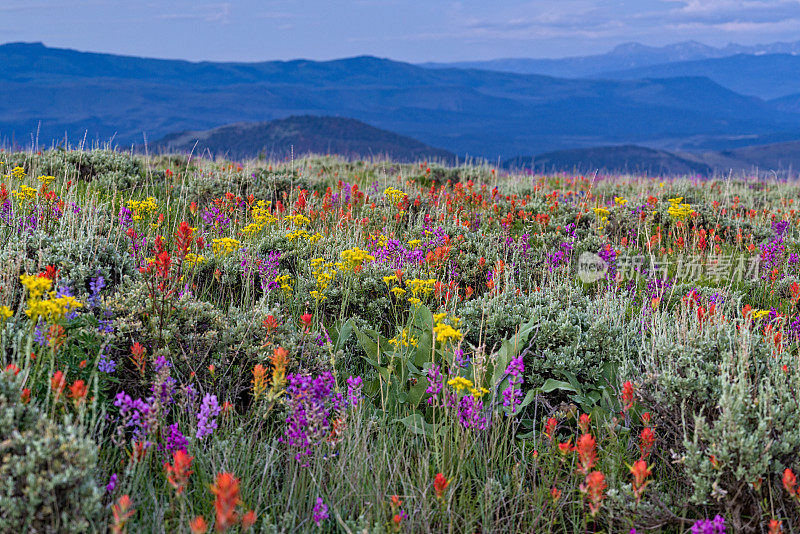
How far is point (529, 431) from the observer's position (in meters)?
3.40

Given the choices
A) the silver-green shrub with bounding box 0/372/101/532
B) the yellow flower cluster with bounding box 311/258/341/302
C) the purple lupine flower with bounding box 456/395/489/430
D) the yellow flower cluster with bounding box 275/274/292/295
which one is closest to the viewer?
the silver-green shrub with bounding box 0/372/101/532

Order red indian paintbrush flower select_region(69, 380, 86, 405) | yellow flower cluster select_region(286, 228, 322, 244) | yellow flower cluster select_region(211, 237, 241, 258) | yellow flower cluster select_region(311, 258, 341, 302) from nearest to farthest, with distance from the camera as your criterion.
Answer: red indian paintbrush flower select_region(69, 380, 86, 405) → yellow flower cluster select_region(311, 258, 341, 302) → yellow flower cluster select_region(211, 237, 241, 258) → yellow flower cluster select_region(286, 228, 322, 244)

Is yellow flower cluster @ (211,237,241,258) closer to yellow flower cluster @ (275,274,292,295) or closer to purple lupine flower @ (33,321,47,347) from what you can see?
yellow flower cluster @ (275,274,292,295)

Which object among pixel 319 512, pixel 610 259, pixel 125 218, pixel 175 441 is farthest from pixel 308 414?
pixel 610 259

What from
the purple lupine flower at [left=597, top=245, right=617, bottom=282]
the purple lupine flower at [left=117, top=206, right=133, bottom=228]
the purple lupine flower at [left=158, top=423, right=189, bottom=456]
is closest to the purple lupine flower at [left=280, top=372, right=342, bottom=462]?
the purple lupine flower at [left=158, top=423, right=189, bottom=456]

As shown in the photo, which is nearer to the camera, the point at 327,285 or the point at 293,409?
the point at 293,409

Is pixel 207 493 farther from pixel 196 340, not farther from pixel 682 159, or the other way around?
pixel 682 159

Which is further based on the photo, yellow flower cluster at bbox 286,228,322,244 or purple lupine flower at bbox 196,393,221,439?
yellow flower cluster at bbox 286,228,322,244

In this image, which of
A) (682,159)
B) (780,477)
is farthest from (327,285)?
(682,159)

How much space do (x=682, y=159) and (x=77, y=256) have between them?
715ft

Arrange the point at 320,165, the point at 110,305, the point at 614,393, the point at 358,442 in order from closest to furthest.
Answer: the point at 358,442 < the point at 110,305 < the point at 614,393 < the point at 320,165

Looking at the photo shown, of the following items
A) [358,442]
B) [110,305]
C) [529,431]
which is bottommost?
[529,431]

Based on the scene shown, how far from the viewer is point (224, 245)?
189 inches

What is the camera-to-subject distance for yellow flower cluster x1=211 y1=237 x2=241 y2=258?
457 cm
